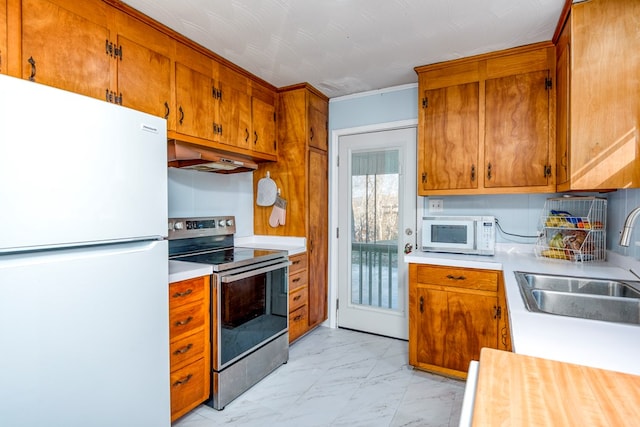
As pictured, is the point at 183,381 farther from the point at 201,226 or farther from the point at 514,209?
the point at 514,209

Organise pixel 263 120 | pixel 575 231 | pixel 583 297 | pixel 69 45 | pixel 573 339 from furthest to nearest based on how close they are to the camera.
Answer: pixel 263 120 → pixel 575 231 → pixel 69 45 → pixel 583 297 → pixel 573 339

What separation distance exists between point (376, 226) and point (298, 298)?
993 millimetres

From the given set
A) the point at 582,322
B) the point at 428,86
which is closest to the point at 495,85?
the point at 428,86

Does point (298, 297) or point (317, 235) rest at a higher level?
point (317, 235)

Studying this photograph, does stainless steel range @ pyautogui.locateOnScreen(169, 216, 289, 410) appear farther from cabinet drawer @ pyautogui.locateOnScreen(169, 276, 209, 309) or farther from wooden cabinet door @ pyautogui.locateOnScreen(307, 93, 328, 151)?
wooden cabinet door @ pyautogui.locateOnScreen(307, 93, 328, 151)

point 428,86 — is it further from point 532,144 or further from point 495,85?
point 532,144

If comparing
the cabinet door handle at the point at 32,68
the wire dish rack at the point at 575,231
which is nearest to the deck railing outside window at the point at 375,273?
the wire dish rack at the point at 575,231

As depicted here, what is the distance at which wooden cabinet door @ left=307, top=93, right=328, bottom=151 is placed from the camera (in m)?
3.08

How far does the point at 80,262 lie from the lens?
48.9 inches

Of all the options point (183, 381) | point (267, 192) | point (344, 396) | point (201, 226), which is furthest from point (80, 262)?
point (267, 192)

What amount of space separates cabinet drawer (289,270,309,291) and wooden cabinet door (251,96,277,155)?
43.6 inches

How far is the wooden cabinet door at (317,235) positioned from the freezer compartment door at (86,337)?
1.65 metres

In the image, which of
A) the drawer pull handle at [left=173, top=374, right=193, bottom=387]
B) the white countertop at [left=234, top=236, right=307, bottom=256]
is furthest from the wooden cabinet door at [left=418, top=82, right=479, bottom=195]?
the drawer pull handle at [left=173, top=374, right=193, bottom=387]

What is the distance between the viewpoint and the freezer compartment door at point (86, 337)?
3.58 ft
